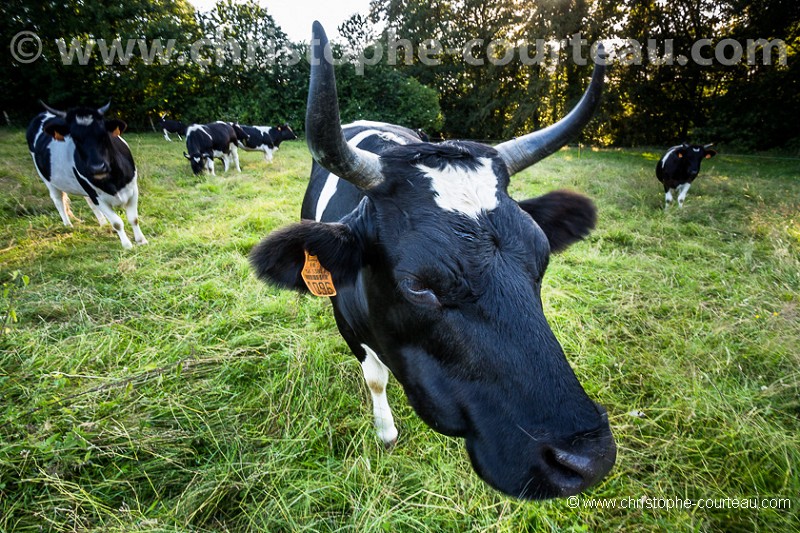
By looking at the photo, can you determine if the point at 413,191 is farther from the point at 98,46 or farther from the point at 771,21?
the point at 98,46

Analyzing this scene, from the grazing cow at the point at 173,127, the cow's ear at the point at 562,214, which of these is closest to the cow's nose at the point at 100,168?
the cow's ear at the point at 562,214

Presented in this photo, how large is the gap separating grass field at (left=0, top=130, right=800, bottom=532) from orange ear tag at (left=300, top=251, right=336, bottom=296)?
1090 mm

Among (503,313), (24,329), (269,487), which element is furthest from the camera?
(24,329)

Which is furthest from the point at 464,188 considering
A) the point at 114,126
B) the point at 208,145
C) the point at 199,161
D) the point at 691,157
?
the point at 208,145

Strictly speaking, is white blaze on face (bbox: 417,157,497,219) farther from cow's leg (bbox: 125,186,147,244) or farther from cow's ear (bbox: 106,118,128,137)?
cow's ear (bbox: 106,118,128,137)

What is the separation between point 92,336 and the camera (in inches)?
115

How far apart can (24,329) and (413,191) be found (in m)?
3.62

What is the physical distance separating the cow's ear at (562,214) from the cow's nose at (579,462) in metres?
1.23

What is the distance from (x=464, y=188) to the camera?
1.45m

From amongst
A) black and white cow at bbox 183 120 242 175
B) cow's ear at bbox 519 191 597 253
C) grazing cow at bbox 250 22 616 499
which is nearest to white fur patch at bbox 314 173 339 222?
grazing cow at bbox 250 22 616 499

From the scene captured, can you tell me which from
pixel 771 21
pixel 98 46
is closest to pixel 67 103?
pixel 98 46

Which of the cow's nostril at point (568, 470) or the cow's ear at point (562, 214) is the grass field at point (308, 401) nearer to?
the cow's nostril at point (568, 470)

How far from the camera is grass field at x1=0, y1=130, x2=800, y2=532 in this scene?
1768 mm

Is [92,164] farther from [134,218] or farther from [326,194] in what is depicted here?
[326,194]
